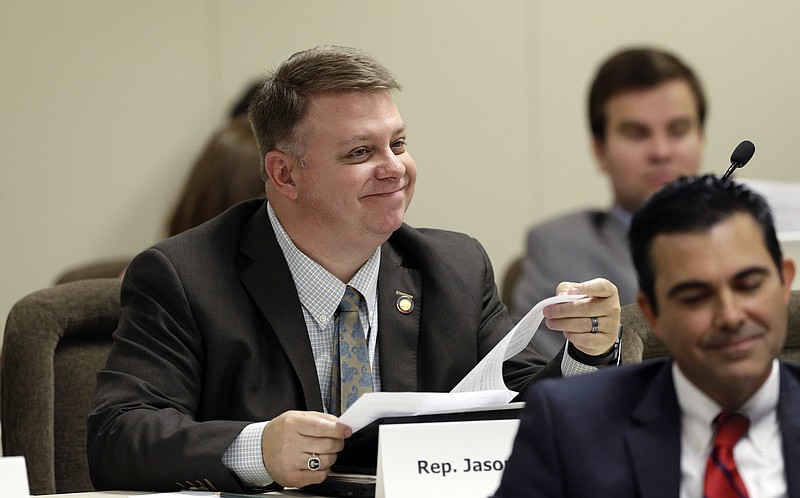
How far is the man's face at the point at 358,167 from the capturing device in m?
2.21

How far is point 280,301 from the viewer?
2.17 metres

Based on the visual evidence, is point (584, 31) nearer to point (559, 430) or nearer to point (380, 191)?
point (380, 191)

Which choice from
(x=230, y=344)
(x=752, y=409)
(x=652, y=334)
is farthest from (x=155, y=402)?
(x=752, y=409)

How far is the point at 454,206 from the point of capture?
16.4ft

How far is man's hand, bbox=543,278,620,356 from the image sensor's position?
1911 millimetres

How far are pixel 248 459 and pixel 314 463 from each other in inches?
5.6

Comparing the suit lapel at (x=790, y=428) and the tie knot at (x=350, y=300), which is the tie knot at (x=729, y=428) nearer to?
the suit lapel at (x=790, y=428)

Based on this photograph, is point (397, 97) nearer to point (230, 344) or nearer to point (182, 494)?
point (230, 344)

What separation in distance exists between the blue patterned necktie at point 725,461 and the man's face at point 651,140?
2.48m

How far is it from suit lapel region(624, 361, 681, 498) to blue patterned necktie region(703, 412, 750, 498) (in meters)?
0.03

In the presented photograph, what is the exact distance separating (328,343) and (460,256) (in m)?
0.37

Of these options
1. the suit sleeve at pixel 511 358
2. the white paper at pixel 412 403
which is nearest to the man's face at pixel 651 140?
the suit sleeve at pixel 511 358

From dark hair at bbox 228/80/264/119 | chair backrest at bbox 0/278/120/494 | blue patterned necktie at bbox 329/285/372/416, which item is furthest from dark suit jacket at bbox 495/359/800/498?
dark hair at bbox 228/80/264/119

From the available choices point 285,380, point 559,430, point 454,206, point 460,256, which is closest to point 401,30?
point 454,206
